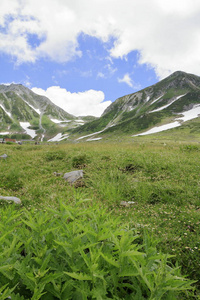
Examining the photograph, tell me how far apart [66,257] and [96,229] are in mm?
446

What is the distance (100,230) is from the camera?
2.02 m

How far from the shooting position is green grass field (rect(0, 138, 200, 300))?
4.95 ft

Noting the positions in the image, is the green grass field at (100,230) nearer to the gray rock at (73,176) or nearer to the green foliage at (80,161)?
the green foliage at (80,161)

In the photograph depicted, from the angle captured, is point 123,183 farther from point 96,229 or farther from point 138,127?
point 138,127

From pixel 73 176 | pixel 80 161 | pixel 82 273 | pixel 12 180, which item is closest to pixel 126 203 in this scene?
pixel 73 176

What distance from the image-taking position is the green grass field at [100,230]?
151 cm

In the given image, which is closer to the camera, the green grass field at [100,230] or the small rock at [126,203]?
the green grass field at [100,230]

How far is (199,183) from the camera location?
7.33m

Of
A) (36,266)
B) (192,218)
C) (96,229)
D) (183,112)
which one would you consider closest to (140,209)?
A: (192,218)

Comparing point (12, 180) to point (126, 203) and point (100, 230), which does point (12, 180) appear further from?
point (100, 230)

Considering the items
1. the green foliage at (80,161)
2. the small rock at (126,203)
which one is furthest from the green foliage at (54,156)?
the small rock at (126,203)

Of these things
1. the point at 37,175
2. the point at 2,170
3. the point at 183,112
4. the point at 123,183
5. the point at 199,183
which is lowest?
the point at 199,183

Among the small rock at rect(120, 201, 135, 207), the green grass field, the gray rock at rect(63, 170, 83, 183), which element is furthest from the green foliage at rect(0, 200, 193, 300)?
the gray rock at rect(63, 170, 83, 183)

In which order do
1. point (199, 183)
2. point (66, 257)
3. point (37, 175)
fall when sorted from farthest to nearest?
1. point (37, 175)
2. point (199, 183)
3. point (66, 257)
